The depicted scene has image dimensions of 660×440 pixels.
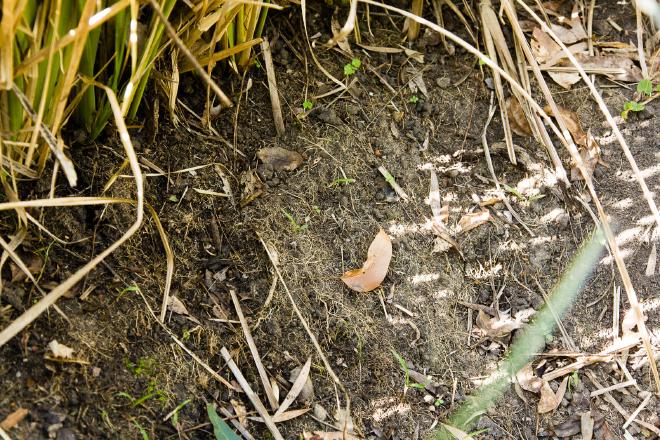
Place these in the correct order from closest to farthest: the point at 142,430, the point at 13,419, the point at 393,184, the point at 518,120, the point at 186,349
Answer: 1. the point at 13,419
2. the point at 142,430
3. the point at 186,349
4. the point at 393,184
5. the point at 518,120

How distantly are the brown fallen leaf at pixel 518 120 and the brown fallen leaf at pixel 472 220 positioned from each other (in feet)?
0.92

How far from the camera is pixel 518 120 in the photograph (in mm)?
1896

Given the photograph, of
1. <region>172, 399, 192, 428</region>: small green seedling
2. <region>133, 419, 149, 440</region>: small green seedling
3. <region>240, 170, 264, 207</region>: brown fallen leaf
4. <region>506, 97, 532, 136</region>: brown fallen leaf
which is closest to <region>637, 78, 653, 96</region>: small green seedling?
<region>506, 97, 532, 136</region>: brown fallen leaf

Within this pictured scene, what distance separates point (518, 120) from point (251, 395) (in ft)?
3.49

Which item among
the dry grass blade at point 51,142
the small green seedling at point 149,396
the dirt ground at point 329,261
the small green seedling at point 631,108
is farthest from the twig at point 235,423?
the small green seedling at point 631,108

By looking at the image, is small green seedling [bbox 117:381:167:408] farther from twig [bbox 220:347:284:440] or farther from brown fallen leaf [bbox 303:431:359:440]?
Result: brown fallen leaf [bbox 303:431:359:440]

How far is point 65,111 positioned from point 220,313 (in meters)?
0.54

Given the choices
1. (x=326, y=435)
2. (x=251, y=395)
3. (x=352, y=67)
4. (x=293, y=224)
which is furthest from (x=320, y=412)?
(x=352, y=67)

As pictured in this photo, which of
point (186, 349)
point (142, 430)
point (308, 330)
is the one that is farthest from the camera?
point (308, 330)

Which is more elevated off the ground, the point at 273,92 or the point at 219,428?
the point at 273,92

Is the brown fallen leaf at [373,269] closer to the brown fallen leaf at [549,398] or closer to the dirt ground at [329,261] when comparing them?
the dirt ground at [329,261]

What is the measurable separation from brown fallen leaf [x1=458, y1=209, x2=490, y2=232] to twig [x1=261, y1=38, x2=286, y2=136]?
53cm

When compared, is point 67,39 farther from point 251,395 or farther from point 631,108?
point 631,108

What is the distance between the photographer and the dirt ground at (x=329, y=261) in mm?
1374
